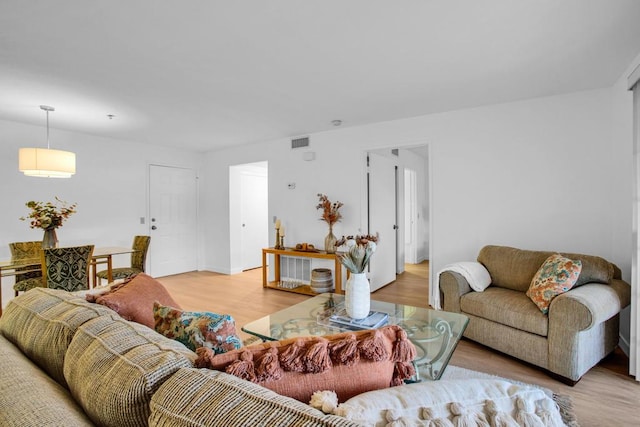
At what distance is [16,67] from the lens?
256 centimetres

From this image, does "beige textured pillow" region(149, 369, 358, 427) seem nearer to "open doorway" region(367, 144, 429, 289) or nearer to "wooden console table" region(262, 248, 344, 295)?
"wooden console table" region(262, 248, 344, 295)

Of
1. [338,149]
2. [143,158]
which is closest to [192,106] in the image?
[338,149]

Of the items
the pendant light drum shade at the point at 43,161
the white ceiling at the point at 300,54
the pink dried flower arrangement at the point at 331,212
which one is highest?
the white ceiling at the point at 300,54

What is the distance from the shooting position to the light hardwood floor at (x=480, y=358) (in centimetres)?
194

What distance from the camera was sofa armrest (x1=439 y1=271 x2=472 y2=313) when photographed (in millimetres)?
2857

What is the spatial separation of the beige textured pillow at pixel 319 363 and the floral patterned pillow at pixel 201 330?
0.80 feet

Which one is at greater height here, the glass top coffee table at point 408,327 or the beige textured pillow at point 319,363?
the beige textured pillow at point 319,363

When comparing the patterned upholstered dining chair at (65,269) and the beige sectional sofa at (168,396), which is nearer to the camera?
the beige sectional sofa at (168,396)

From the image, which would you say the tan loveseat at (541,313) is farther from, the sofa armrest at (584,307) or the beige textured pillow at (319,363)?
the beige textured pillow at (319,363)

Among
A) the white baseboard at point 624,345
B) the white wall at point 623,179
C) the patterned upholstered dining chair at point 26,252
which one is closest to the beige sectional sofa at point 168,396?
the white baseboard at point 624,345

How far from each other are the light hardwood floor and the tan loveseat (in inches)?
3.6

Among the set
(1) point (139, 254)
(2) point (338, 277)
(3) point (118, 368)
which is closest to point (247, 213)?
(1) point (139, 254)

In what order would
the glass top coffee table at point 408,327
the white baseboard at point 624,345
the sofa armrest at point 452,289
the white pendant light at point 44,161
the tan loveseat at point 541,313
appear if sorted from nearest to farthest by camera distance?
Result: the glass top coffee table at point 408,327, the tan loveseat at point 541,313, the white baseboard at point 624,345, the sofa armrest at point 452,289, the white pendant light at point 44,161

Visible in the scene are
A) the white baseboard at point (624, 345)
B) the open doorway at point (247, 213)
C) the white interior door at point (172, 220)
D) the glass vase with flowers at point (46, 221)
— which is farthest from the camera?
the open doorway at point (247, 213)
